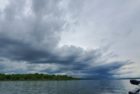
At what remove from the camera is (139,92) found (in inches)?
1740

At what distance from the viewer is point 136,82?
44.6 metres

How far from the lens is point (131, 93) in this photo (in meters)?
43.7

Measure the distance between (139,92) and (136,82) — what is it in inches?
84.1

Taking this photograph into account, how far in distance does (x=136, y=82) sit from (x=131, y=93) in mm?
2660

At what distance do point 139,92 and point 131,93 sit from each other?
190 cm
